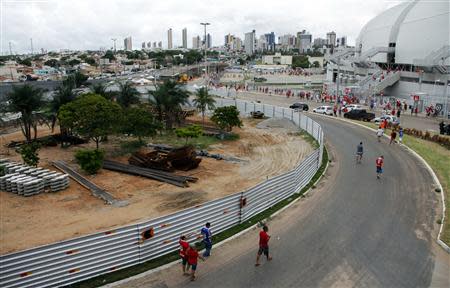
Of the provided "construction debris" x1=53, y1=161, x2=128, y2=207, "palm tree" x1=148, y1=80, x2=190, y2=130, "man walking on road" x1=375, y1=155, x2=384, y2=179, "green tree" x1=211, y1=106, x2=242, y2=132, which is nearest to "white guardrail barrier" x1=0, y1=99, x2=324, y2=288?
"construction debris" x1=53, y1=161, x2=128, y2=207

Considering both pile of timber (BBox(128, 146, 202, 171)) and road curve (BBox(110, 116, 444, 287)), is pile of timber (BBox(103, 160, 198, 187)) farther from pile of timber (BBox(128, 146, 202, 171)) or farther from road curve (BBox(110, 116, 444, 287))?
road curve (BBox(110, 116, 444, 287))

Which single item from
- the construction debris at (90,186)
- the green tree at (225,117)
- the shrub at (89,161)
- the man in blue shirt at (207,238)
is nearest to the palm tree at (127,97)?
the green tree at (225,117)

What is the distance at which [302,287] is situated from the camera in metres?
10.2

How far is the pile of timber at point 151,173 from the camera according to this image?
19734 mm

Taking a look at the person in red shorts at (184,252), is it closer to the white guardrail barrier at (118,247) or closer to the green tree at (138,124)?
the white guardrail barrier at (118,247)

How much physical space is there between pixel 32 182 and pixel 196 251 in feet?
36.3

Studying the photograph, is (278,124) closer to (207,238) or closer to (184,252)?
(207,238)

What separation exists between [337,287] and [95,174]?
15.1 m

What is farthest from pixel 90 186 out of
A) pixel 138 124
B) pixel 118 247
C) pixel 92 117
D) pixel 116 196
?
pixel 118 247

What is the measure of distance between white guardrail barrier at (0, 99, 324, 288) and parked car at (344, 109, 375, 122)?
1131 inches

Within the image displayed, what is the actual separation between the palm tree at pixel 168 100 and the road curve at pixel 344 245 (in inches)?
710

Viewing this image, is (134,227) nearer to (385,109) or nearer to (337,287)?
(337,287)

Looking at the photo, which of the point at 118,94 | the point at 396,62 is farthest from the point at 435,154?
the point at 396,62

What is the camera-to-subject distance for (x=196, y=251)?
10289 millimetres
